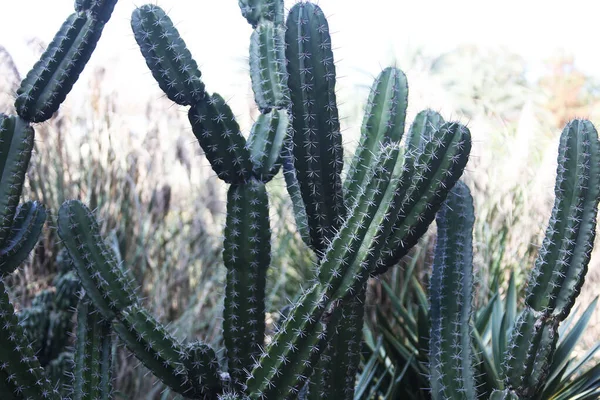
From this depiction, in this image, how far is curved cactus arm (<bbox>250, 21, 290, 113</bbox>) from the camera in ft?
6.29

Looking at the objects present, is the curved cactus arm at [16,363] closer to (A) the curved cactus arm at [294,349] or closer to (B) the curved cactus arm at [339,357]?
(A) the curved cactus arm at [294,349]

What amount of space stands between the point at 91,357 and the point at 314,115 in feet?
3.07

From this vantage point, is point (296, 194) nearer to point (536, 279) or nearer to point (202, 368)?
point (202, 368)

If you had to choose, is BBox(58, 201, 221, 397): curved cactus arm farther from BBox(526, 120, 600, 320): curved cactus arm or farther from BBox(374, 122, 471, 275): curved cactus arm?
BBox(526, 120, 600, 320): curved cactus arm

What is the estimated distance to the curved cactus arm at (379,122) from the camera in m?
1.87

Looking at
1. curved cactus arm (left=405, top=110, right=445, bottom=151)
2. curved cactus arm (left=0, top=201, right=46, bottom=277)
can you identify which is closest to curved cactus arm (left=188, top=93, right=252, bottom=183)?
curved cactus arm (left=405, top=110, right=445, bottom=151)

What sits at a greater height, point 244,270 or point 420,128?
point 420,128

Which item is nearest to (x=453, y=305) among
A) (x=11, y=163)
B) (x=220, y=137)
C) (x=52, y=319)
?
(x=220, y=137)

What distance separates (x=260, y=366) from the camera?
1554 millimetres

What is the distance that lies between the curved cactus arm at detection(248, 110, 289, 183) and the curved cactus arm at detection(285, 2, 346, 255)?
0.11 m

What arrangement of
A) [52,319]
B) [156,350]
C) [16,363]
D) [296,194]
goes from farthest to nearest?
[52,319] < [296,194] < [156,350] < [16,363]

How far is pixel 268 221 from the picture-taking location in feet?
5.87

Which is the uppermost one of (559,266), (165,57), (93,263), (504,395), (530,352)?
(165,57)

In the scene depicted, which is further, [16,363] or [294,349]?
[16,363]
